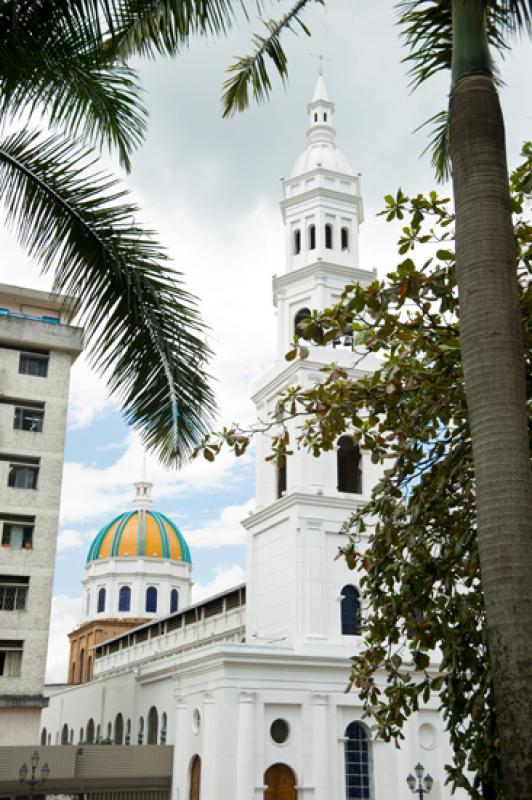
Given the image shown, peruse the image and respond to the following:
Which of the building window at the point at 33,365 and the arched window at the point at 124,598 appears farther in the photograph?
the arched window at the point at 124,598

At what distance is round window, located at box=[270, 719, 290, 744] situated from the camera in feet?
105

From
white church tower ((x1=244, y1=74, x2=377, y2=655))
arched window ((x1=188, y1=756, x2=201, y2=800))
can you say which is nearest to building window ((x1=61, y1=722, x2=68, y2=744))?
white church tower ((x1=244, y1=74, x2=377, y2=655))

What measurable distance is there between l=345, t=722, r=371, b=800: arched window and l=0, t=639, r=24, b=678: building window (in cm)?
1284

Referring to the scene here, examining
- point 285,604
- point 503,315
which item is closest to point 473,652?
point 503,315

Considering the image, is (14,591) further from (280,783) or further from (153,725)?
→ (280,783)

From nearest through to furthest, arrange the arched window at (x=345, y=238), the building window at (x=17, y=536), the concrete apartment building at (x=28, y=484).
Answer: the concrete apartment building at (x=28, y=484)
the building window at (x=17, y=536)
the arched window at (x=345, y=238)

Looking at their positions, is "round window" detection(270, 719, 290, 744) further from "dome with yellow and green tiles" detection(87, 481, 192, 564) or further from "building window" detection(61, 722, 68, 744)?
"dome with yellow and green tiles" detection(87, 481, 192, 564)

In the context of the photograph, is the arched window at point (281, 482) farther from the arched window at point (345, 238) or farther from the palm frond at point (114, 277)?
the palm frond at point (114, 277)

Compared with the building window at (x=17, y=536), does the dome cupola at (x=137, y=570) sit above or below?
above

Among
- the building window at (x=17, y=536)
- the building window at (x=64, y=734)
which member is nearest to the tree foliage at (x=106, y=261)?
the building window at (x=17, y=536)

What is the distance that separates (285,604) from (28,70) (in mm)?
28633

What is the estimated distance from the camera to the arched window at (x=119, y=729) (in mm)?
46156

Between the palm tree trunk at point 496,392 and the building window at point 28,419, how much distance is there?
108ft

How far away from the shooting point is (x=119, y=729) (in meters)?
46.9
